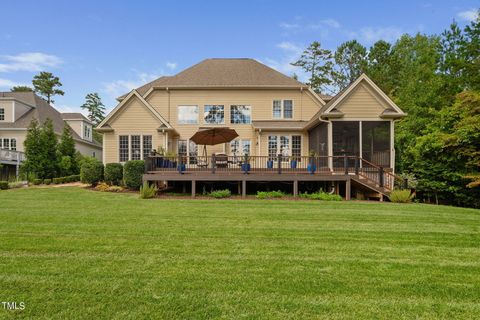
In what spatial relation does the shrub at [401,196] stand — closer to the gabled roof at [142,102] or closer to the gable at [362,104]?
the gable at [362,104]

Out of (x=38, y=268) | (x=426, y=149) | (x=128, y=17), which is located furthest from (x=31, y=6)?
(x=426, y=149)

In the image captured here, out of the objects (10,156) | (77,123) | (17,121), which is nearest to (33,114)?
(17,121)

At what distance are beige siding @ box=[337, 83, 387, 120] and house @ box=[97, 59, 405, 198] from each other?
53 millimetres

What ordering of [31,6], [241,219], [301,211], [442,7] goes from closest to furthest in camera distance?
[241,219]
[301,211]
[31,6]
[442,7]

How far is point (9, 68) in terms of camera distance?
2927cm

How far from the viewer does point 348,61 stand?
35.0 meters

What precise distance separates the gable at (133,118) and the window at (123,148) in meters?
0.68

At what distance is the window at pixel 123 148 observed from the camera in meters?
17.7

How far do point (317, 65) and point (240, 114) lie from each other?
20684mm

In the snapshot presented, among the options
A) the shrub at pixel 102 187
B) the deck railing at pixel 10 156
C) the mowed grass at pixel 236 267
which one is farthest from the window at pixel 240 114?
the deck railing at pixel 10 156

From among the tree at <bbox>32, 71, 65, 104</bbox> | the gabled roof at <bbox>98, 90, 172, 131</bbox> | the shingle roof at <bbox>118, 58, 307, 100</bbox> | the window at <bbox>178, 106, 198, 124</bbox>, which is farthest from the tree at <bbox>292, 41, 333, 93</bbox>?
the tree at <bbox>32, 71, 65, 104</bbox>

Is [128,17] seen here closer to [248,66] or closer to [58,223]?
[248,66]

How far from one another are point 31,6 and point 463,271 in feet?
66.2

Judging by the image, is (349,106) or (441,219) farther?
(349,106)
